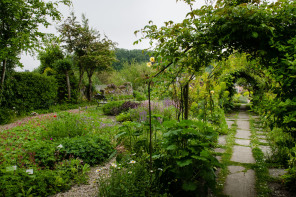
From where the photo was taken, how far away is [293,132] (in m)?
1.83

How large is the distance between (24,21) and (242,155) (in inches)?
331

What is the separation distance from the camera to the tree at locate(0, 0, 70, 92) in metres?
6.84

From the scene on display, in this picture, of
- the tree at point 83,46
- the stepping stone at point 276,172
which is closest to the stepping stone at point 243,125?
the stepping stone at point 276,172

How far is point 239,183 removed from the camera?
2377 mm

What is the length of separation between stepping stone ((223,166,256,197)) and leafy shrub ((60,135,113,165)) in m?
1.85

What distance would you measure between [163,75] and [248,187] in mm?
1715

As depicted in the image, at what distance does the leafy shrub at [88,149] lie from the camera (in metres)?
2.96

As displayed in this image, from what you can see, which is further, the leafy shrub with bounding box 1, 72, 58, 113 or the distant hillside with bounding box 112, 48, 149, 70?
the distant hillside with bounding box 112, 48, 149, 70

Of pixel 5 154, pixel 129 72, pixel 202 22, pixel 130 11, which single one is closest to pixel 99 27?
pixel 129 72

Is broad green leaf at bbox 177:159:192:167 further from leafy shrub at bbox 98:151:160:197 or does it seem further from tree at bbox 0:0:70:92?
tree at bbox 0:0:70:92

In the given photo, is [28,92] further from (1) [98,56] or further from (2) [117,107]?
(1) [98,56]

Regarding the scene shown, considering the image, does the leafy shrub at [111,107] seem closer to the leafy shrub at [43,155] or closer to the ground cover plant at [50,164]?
the ground cover plant at [50,164]

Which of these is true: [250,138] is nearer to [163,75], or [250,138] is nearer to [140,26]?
[163,75]

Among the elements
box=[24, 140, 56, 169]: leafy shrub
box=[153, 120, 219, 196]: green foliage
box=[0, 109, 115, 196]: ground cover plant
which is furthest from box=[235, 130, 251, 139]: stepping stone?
box=[24, 140, 56, 169]: leafy shrub
